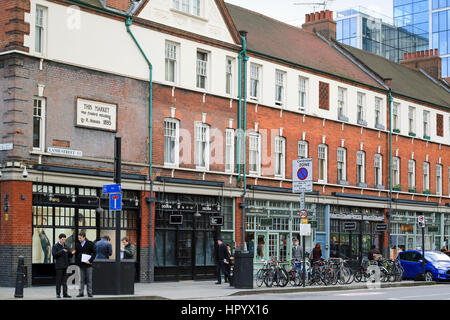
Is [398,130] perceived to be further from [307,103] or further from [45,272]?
[45,272]

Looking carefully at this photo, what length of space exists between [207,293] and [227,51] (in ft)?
44.7

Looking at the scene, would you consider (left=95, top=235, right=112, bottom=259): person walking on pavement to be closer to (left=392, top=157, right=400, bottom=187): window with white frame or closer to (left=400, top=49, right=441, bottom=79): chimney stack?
(left=392, top=157, right=400, bottom=187): window with white frame

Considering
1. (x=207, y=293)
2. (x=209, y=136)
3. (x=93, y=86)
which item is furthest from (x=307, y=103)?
(x=207, y=293)

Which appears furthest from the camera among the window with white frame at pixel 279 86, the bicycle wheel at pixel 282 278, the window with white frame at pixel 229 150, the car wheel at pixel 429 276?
the window with white frame at pixel 279 86

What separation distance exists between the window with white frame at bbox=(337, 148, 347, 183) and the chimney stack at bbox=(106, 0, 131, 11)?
1582 centimetres

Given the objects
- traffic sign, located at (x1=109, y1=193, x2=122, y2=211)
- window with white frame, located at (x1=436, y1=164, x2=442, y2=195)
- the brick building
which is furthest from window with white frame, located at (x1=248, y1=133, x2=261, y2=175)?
window with white frame, located at (x1=436, y1=164, x2=442, y2=195)

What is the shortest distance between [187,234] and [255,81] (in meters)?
8.44

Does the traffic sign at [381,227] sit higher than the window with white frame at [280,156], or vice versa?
the window with white frame at [280,156]

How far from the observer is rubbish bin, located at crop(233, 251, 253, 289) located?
27234 mm

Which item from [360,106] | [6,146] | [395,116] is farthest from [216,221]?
[395,116]

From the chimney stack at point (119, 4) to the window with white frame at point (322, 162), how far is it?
1404cm

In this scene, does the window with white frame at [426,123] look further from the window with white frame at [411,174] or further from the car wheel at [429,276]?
the car wheel at [429,276]

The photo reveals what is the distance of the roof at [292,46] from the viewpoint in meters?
39.1

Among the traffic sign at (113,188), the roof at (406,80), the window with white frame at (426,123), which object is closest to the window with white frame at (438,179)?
the window with white frame at (426,123)
